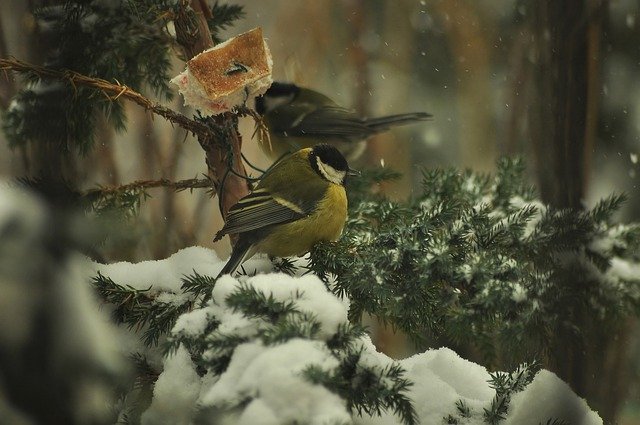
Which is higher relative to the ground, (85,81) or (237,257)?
(85,81)

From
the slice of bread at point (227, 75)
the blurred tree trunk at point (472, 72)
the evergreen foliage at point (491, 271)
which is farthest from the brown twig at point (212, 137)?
the blurred tree trunk at point (472, 72)

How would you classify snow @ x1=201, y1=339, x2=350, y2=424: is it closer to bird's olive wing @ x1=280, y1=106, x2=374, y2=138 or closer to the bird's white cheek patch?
the bird's white cheek patch

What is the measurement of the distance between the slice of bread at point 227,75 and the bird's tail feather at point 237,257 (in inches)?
6.7

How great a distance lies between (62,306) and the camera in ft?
3.24

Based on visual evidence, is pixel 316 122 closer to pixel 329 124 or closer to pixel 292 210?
pixel 329 124

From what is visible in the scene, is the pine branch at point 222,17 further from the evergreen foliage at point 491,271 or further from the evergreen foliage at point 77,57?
the evergreen foliage at point 491,271

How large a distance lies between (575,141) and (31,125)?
94cm

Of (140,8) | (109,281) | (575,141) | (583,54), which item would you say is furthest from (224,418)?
(583,54)

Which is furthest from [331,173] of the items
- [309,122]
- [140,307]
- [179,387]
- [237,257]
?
[309,122]

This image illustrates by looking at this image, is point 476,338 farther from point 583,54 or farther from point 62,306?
point 583,54

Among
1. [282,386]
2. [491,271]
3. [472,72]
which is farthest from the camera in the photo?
[472,72]

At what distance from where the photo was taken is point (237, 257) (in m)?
0.98

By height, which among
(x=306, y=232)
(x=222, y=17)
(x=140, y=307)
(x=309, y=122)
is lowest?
(x=140, y=307)

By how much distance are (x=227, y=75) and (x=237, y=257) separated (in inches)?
8.9
